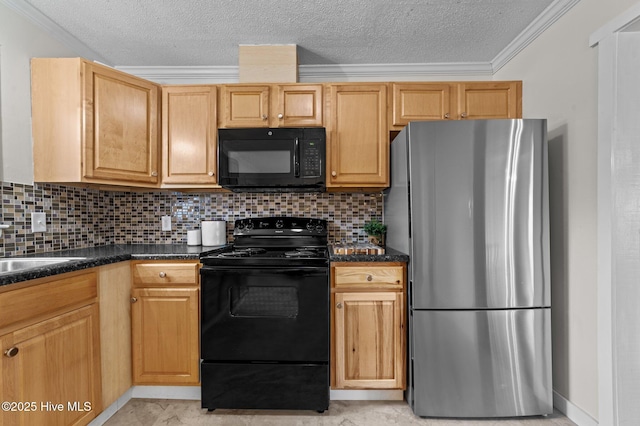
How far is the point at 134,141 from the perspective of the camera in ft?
6.89

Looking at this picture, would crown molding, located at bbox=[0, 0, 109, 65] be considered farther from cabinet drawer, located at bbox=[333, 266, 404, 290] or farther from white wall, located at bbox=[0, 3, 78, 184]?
Answer: cabinet drawer, located at bbox=[333, 266, 404, 290]

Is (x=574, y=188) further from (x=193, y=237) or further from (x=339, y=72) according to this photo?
(x=193, y=237)

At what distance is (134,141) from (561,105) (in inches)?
109

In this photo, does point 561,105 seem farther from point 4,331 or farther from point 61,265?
point 4,331

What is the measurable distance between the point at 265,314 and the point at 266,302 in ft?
0.23

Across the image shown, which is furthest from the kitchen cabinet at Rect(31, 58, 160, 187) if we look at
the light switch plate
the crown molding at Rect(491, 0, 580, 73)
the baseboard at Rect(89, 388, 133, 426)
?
the crown molding at Rect(491, 0, 580, 73)

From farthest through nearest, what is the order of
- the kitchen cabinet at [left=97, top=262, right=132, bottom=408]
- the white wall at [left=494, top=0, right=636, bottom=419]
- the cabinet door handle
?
the kitchen cabinet at [left=97, top=262, right=132, bottom=408] < the white wall at [left=494, top=0, right=636, bottom=419] < the cabinet door handle

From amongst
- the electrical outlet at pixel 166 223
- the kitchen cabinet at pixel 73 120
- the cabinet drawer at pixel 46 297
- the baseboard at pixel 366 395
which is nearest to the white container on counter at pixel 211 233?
the electrical outlet at pixel 166 223

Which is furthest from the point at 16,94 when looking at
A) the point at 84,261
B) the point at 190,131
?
the point at 84,261

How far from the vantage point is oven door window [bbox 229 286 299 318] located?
72.8 inches

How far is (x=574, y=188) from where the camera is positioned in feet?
5.65

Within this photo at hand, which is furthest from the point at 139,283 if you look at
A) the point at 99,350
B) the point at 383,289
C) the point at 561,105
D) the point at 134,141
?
the point at 561,105

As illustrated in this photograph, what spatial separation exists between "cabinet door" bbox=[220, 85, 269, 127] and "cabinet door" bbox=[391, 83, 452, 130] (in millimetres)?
966

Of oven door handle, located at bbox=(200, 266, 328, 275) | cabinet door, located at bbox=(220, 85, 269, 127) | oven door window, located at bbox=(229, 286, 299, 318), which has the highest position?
cabinet door, located at bbox=(220, 85, 269, 127)
